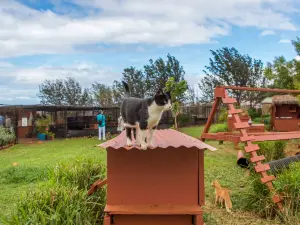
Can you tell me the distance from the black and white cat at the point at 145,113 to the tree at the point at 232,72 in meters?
25.5

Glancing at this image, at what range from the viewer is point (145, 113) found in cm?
292

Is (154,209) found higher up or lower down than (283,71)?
lower down

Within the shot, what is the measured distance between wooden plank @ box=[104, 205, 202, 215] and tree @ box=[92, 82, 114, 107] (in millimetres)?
Result: 21736

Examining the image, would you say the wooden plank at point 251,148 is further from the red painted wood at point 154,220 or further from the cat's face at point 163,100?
the cat's face at point 163,100

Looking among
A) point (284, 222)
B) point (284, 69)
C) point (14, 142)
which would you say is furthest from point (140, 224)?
point (284, 69)

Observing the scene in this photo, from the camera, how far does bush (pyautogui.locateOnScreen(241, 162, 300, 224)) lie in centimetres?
482

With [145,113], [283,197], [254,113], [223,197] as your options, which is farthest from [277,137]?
[254,113]

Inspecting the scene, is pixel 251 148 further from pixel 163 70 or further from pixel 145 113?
pixel 163 70

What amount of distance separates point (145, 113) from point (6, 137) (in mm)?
14263

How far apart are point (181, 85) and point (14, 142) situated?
8.94m

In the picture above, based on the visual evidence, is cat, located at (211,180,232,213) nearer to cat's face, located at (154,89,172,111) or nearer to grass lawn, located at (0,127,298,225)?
grass lawn, located at (0,127,298,225)

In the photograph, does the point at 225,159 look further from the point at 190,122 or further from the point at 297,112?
the point at 190,122

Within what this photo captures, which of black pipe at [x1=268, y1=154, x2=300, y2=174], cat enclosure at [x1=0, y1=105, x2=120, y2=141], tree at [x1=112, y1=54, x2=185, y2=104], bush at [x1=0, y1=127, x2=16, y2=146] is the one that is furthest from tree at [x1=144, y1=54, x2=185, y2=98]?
black pipe at [x1=268, y1=154, x2=300, y2=174]

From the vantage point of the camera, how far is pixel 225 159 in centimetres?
1018
